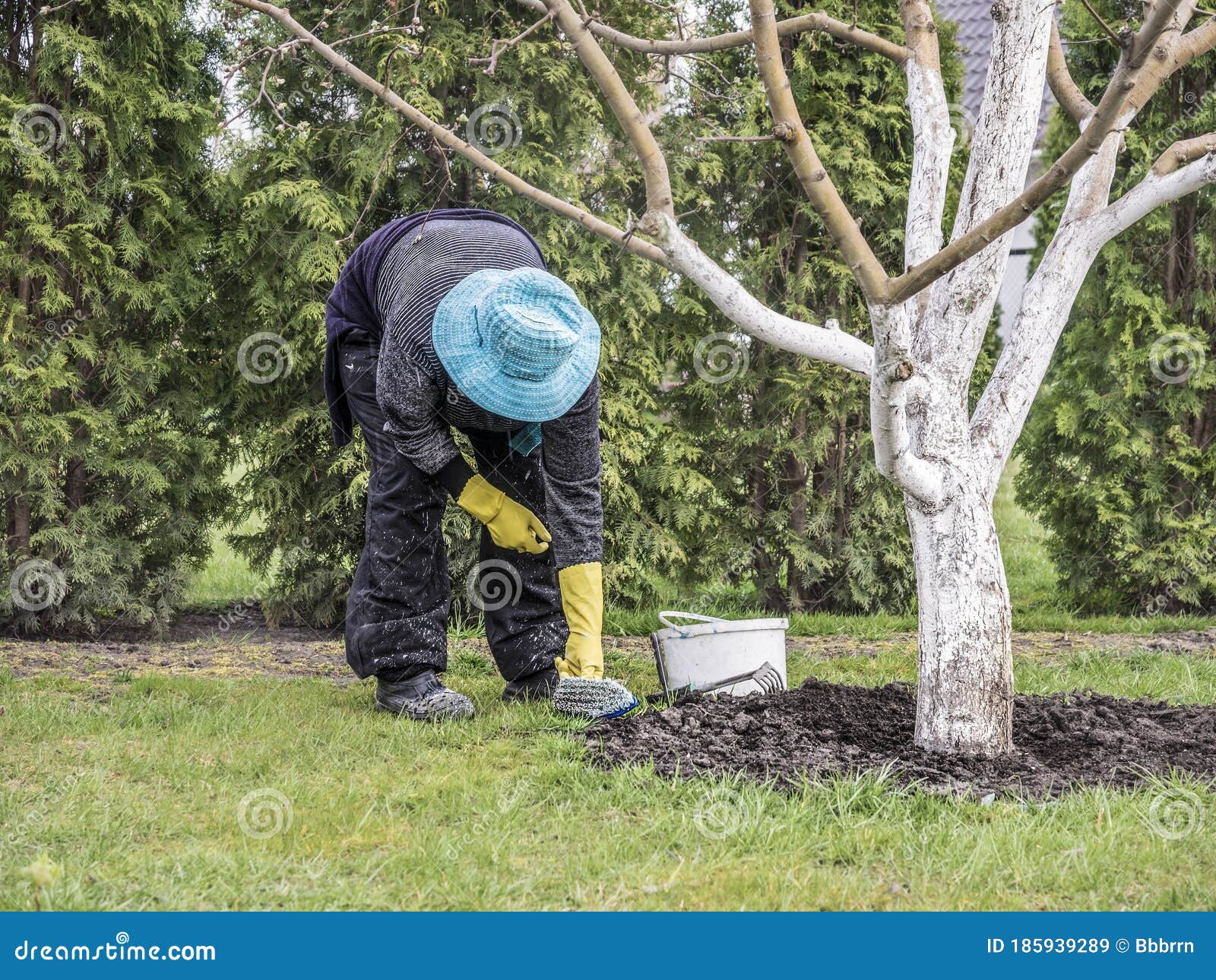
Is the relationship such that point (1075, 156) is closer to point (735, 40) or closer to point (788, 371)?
point (735, 40)

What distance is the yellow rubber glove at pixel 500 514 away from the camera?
3.58 m

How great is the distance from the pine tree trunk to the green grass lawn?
0.37 m

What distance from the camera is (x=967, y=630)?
123 inches

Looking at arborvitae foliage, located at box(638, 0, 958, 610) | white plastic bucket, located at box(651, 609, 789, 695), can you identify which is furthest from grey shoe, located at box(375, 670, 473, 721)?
arborvitae foliage, located at box(638, 0, 958, 610)

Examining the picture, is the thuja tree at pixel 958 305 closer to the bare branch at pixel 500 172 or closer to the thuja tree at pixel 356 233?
the bare branch at pixel 500 172

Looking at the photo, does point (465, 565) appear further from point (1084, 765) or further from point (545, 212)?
point (1084, 765)

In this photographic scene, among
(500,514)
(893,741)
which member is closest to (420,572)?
(500,514)

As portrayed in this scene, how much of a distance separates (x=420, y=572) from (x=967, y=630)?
1.77 meters

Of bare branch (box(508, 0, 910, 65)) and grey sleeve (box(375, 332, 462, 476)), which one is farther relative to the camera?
grey sleeve (box(375, 332, 462, 476))

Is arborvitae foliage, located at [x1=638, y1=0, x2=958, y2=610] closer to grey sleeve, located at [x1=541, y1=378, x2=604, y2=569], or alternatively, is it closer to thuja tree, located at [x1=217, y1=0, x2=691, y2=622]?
thuja tree, located at [x1=217, y1=0, x2=691, y2=622]

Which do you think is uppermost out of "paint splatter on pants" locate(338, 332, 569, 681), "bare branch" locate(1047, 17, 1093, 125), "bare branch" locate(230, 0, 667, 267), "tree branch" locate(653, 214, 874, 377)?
"bare branch" locate(1047, 17, 1093, 125)

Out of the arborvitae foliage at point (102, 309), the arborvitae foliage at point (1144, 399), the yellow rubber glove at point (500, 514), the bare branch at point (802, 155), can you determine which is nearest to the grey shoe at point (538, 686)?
→ the yellow rubber glove at point (500, 514)

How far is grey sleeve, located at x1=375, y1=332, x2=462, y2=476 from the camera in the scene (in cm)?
346

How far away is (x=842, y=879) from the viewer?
2.40 metres
